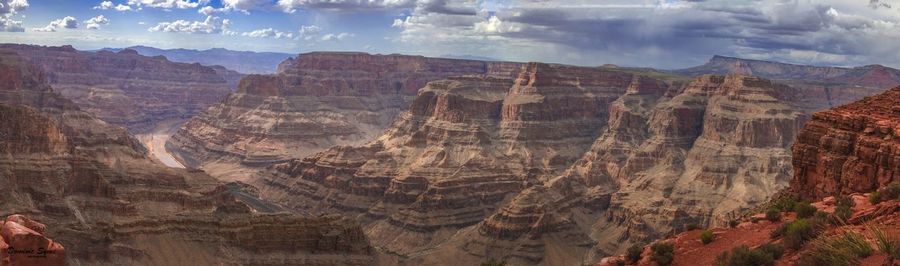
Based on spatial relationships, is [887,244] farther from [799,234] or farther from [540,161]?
[540,161]

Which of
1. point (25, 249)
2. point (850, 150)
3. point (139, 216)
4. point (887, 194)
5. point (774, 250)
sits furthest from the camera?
point (139, 216)

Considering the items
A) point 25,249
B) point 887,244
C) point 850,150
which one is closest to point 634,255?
point 887,244

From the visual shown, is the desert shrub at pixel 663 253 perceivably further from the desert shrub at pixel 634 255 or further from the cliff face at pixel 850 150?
the cliff face at pixel 850 150

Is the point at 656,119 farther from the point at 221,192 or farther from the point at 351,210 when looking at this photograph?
the point at 221,192

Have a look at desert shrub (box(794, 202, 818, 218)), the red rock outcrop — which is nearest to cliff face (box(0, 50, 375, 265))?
the red rock outcrop

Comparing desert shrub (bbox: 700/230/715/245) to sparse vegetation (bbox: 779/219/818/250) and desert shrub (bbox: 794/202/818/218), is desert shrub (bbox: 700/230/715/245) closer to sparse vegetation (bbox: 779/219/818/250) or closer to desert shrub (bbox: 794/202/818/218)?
desert shrub (bbox: 794/202/818/218)

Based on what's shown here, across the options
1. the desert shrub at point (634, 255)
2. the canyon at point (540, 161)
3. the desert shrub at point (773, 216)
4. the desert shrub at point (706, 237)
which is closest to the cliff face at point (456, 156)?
the canyon at point (540, 161)

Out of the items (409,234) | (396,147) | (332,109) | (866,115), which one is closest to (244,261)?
(409,234)
